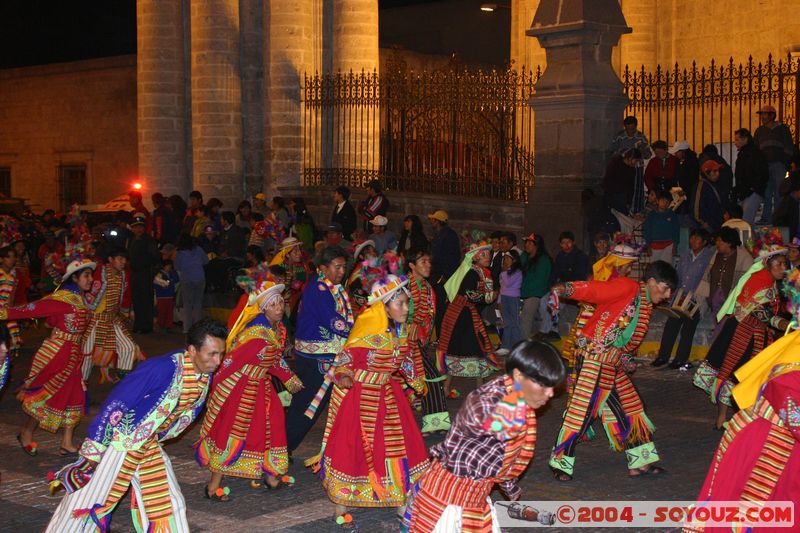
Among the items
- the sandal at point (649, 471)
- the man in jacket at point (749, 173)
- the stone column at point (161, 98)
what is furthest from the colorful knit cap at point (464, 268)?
the stone column at point (161, 98)

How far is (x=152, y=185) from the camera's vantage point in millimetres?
25109

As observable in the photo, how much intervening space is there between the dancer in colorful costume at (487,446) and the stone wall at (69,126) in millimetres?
30258

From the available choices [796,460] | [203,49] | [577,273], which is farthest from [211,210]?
[796,460]

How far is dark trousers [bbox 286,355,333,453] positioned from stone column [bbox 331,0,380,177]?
12.2 m

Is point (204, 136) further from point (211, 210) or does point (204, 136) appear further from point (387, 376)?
point (387, 376)

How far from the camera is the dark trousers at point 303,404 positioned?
928cm

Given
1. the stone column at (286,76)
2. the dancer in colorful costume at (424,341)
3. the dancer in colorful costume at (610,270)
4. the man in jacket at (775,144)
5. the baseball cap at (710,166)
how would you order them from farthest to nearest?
1. the stone column at (286,76)
2. the man in jacket at (775,144)
3. the baseball cap at (710,166)
4. the dancer in colorful costume at (424,341)
5. the dancer in colorful costume at (610,270)

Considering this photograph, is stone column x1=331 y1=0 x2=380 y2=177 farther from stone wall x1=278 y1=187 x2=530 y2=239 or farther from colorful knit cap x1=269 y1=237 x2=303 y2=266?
colorful knit cap x1=269 y1=237 x2=303 y2=266

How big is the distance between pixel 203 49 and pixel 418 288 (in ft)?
47.2

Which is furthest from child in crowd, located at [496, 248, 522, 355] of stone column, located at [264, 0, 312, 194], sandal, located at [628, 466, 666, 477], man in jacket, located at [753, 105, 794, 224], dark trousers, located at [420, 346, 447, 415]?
stone column, located at [264, 0, 312, 194]

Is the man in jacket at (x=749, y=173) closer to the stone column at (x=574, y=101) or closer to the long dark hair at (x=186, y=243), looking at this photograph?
the stone column at (x=574, y=101)

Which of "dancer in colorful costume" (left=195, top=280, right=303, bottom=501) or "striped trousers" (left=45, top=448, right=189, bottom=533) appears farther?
"dancer in colorful costume" (left=195, top=280, right=303, bottom=501)

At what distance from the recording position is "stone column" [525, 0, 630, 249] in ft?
54.1

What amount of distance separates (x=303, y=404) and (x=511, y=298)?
6.13 metres
